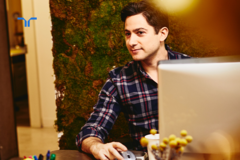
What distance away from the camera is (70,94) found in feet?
7.06

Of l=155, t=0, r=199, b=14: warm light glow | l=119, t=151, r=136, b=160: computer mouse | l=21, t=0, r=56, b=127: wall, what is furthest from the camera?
l=21, t=0, r=56, b=127: wall

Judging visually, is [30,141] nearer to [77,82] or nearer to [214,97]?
[77,82]

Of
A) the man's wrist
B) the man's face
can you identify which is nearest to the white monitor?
the man's wrist

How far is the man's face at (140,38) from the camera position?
1.36 metres

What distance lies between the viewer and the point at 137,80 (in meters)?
1.42

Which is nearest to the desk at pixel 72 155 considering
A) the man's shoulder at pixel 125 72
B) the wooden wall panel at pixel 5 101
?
the man's shoulder at pixel 125 72

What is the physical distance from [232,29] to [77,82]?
54.1 inches

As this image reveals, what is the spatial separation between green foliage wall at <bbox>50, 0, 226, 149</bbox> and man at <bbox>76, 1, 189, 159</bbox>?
0.59 metres

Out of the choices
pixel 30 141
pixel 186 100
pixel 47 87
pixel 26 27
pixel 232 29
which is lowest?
pixel 30 141

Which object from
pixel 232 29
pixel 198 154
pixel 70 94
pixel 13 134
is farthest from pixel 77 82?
pixel 198 154

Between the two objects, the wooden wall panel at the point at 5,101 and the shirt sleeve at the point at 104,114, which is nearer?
the shirt sleeve at the point at 104,114

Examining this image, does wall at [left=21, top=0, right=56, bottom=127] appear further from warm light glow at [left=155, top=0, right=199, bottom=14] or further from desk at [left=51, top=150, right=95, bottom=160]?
desk at [left=51, top=150, right=95, bottom=160]

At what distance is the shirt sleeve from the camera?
1.24 m

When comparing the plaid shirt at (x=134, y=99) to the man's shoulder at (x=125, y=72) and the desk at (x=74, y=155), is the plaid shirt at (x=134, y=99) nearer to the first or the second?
the man's shoulder at (x=125, y=72)
